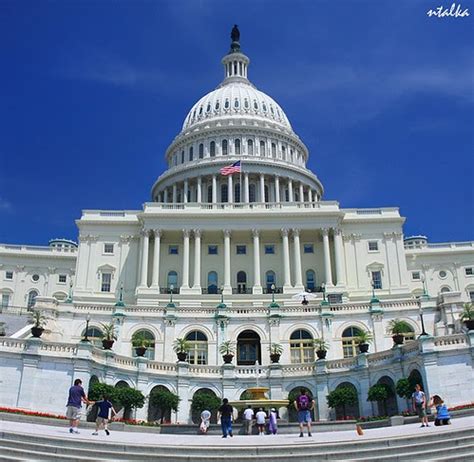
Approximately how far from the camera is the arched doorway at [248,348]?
55.2 meters

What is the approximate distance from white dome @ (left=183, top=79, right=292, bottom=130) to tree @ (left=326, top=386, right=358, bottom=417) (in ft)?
314

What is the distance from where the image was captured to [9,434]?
19.7 metres

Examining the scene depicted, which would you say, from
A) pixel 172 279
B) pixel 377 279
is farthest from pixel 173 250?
pixel 377 279

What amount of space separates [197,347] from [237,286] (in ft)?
109

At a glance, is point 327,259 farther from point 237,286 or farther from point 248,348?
point 248,348

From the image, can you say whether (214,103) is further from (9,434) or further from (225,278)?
(9,434)

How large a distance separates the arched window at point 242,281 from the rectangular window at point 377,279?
19.3 meters

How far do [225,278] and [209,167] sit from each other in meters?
38.3

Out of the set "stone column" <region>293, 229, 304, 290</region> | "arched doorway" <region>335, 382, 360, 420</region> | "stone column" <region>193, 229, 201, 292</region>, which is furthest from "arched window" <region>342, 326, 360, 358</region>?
"stone column" <region>193, 229, 201, 292</region>

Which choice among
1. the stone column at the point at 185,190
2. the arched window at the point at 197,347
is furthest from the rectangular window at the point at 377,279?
the stone column at the point at 185,190

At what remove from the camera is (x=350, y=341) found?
54.7 meters

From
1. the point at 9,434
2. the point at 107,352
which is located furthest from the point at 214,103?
the point at 9,434

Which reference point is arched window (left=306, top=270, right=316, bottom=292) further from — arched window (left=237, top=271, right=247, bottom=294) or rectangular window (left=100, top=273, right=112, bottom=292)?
rectangular window (left=100, top=273, right=112, bottom=292)

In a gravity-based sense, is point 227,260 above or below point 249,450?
above
